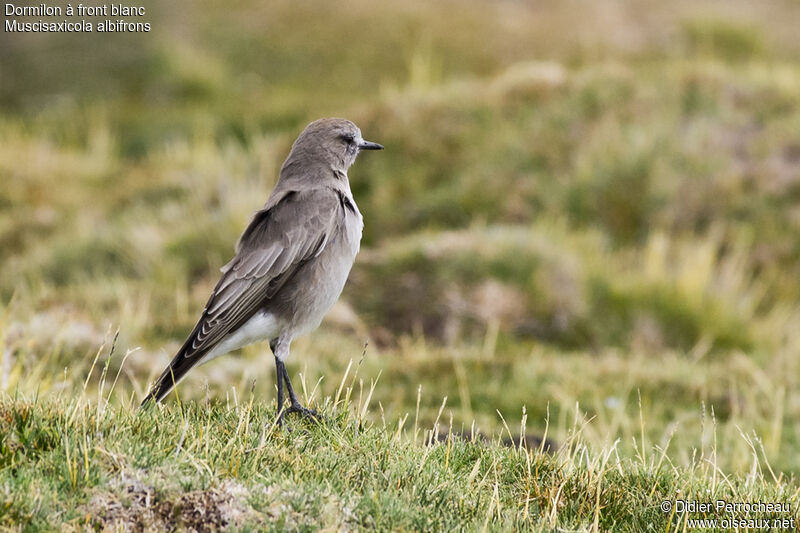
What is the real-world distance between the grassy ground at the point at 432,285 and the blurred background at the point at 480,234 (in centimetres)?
4

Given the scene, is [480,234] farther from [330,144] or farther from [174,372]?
[174,372]

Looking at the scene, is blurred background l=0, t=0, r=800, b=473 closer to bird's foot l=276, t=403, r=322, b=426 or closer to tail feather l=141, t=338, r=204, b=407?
tail feather l=141, t=338, r=204, b=407

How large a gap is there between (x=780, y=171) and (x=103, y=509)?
38.2 ft

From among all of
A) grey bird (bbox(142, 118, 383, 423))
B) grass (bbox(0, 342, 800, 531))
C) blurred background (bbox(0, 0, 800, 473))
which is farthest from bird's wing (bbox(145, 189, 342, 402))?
grass (bbox(0, 342, 800, 531))

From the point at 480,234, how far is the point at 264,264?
630cm

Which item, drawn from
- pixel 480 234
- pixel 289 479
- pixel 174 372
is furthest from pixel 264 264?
pixel 480 234

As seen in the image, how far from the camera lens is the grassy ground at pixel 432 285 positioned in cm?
450

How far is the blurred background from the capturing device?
341 inches

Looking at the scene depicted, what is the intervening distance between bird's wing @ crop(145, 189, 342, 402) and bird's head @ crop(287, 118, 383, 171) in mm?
390

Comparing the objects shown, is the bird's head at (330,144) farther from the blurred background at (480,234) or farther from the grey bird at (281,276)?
the blurred background at (480,234)

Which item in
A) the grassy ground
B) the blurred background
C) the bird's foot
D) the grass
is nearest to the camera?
the grass

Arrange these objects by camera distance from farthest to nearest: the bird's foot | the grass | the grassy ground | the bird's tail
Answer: the bird's tail < the bird's foot < the grassy ground < the grass

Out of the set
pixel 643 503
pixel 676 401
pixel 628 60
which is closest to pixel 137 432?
pixel 643 503

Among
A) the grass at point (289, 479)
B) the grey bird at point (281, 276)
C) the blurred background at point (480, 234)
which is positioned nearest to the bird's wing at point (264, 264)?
the grey bird at point (281, 276)
